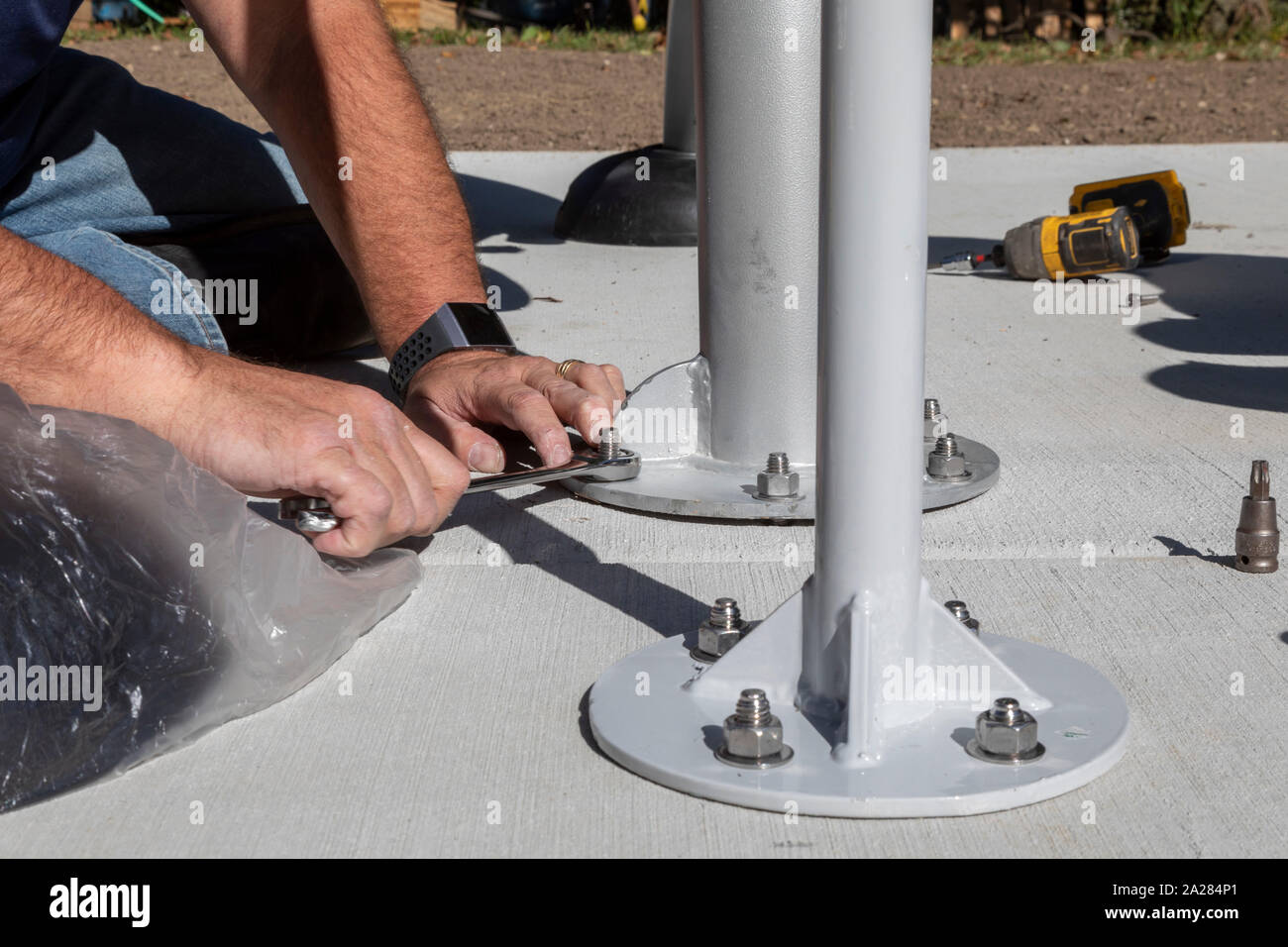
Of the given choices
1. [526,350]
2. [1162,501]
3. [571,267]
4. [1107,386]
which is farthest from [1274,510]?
[571,267]

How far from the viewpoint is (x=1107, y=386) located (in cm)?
236

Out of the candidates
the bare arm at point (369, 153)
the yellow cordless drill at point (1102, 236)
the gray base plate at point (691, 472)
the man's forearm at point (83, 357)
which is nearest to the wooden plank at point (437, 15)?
the yellow cordless drill at point (1102, 236)

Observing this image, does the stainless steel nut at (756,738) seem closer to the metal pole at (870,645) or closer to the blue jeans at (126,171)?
the metal pole at (870,645)

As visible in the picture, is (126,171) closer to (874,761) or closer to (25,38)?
(25,38)

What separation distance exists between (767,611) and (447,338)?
2.22ft

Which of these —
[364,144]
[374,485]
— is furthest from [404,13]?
[374,485]

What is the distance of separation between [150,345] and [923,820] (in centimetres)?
86

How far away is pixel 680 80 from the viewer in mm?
3668

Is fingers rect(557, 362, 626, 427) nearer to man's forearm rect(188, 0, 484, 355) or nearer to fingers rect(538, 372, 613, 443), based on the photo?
fingers rect(538, 372, 613, 443)

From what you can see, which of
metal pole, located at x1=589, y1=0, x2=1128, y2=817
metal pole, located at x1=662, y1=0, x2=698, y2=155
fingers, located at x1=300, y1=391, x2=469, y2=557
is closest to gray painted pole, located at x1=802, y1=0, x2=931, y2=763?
metal pole, located at x1=589, y1=0, x2=1128, y2=817

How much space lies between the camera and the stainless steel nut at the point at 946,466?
5.95 ft

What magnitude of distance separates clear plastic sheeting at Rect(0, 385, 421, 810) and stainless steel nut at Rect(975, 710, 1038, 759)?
2.10 ft

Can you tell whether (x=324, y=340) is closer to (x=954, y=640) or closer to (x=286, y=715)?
(x=286, y=715)

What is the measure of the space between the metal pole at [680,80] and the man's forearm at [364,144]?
1.50 meters
